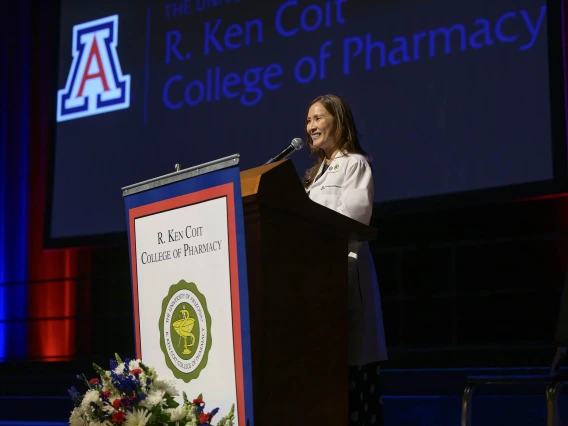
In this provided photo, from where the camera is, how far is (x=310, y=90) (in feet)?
13.1

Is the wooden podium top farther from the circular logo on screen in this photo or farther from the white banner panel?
the circular logo on screen

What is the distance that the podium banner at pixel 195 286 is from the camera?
1.38 m

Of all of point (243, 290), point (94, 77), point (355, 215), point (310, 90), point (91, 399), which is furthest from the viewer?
point (94, 77)

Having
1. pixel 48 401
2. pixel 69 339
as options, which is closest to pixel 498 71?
pixel 48 401

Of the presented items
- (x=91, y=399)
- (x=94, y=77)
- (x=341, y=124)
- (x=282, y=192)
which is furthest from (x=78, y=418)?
(x=94, y=77)

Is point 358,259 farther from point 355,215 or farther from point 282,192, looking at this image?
point 282,192

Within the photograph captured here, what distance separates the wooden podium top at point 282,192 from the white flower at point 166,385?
15.6 inches

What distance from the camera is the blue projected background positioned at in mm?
3457

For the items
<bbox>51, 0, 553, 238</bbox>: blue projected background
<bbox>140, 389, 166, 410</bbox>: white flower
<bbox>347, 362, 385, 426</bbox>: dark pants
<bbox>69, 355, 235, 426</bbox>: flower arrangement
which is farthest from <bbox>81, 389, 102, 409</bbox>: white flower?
<bbox>51, 0, 553, 238</bbox>: blue projected background

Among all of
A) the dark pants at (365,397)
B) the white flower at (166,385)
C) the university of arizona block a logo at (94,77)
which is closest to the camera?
the white flower at (166,385)

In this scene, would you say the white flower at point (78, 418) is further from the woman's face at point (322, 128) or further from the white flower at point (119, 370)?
the woman's face at point (322, 128)

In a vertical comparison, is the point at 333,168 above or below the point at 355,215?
above

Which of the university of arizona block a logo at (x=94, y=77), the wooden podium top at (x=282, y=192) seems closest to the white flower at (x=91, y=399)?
the wooden podium top at (x=282, y=192)

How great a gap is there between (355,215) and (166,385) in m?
0.68
